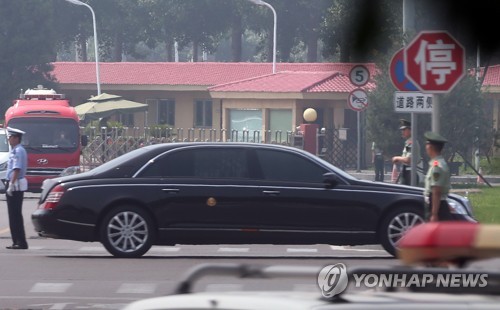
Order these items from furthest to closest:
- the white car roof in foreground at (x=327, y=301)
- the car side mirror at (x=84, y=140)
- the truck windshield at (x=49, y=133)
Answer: the car side mirror at (x=84, y=140), the truck windshield at (x=49, y=133), the white car roof in foreground at (x=327, y=301)

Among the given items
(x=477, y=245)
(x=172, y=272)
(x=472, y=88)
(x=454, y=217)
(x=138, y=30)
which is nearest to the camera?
(x=477, y=245)

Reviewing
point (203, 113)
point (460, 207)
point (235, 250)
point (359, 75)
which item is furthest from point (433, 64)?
point (203, 113)

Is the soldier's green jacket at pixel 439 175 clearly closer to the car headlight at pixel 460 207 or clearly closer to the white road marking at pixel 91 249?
the car headlight at pixel 460 207

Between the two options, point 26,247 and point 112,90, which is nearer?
point 26,247

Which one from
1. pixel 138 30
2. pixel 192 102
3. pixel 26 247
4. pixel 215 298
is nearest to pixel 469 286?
pixel 215 298

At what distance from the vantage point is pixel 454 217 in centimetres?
1504

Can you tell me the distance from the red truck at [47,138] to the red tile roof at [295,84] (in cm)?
2069

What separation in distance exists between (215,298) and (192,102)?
2350 inches

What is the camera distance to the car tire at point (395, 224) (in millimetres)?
15227

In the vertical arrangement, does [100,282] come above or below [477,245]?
below

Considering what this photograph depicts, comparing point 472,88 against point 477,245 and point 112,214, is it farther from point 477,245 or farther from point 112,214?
point 477,245

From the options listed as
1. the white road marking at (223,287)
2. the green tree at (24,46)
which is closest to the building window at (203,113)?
the green tree at (24,46)

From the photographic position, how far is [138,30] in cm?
8188

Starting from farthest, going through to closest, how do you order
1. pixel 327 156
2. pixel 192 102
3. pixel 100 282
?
pixel 192 102 → pixel 327 156 → pixel 100 282
